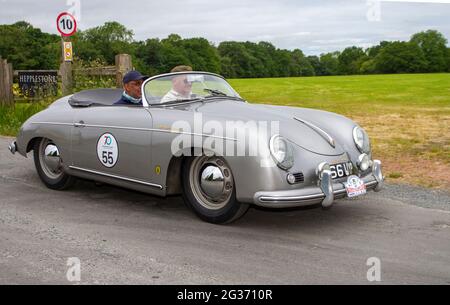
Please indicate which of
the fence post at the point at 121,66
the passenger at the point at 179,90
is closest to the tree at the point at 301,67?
the fence post at the point at 121,66

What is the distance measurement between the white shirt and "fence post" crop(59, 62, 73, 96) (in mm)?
7449

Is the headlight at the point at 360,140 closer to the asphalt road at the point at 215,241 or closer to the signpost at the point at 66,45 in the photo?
the asphalt road at the point at 215,241

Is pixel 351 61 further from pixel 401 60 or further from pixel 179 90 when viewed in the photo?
pixel 179 90

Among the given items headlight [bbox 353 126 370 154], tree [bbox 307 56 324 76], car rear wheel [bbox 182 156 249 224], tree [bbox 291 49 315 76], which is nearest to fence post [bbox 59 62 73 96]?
car rear wheel [bbox 182 156 249 224]

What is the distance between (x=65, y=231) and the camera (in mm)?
4816

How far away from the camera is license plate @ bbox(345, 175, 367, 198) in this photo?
15.5 ft

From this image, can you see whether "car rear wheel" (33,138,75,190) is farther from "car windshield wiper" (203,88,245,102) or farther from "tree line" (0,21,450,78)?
"tree line" (0,21,450,78)

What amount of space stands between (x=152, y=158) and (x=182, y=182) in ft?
1.19

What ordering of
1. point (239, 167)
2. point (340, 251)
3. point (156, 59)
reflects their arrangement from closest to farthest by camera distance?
point (340, 251), point (239, 167), point (156, 59)

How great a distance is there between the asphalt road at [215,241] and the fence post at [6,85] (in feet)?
30.7

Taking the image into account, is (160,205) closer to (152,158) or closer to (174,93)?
(152,158)

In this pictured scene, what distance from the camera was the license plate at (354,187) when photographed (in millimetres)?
4734

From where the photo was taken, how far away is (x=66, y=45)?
39.5ft
